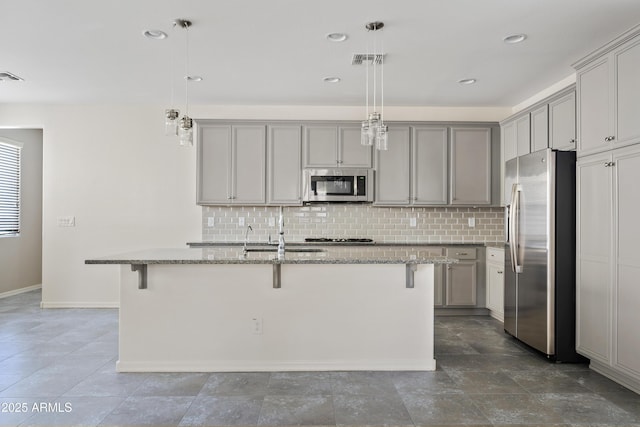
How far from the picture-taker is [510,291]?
13.2ft

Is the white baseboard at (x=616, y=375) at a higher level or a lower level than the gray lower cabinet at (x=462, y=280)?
lower

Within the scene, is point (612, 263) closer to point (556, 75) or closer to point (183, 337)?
point (556, 75)

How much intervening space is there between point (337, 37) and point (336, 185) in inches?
83.7

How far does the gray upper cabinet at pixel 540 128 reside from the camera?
410cm

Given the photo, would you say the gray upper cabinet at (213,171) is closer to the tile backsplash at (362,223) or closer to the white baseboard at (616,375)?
the tile backsplash at (362,223)

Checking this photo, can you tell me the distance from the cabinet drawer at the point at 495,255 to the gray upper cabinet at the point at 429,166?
825 millimetres

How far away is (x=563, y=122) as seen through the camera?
150 inches

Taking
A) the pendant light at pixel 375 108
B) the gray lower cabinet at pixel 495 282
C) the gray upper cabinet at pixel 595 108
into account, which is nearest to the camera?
the pendant light at pixel 375 108

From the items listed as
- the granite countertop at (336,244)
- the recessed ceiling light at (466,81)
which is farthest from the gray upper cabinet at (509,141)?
the granite countertop at (336,244)

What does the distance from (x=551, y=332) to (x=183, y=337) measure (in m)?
3.02

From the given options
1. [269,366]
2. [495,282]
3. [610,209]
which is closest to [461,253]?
[495,282]

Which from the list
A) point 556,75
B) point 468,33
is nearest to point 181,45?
point 468,33

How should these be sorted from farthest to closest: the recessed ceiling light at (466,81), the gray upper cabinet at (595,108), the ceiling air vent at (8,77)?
the recessed ceiling light at (466,81) → the ceiling air vent at (8,77) → the gray upper cabinet at (595,108)

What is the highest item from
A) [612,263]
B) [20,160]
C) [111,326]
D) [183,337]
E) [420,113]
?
[420,113]
